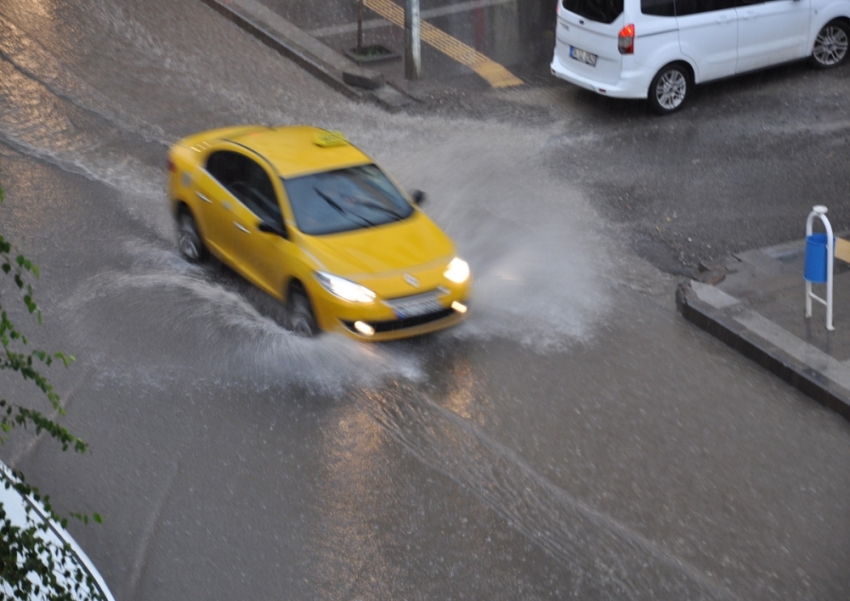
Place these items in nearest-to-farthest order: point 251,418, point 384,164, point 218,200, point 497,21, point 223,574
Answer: point 223,574 → point 251,418 → point 218,200 → point 384,164 → point 497,21

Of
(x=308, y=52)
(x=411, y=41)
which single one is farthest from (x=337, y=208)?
(x=308, y=52)

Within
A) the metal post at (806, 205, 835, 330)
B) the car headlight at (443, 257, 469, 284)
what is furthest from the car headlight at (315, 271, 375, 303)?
the metal post at (806, 205, 835, 330)

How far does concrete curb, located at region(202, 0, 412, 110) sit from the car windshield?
5.54 m

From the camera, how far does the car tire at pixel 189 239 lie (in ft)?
35.3

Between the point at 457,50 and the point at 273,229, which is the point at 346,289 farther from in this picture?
the point at 457,50

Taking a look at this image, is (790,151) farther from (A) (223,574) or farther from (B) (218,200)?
(A) (223,574)

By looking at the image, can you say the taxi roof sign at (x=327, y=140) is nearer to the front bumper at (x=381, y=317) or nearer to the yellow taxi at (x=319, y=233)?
the yellow taxi at (x=319, y=233)

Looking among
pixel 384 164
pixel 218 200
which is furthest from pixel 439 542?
pixel 384 164

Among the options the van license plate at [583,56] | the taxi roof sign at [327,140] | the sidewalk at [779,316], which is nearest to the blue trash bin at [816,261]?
the sidewalk at [779,316]

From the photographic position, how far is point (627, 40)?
14.4 meters

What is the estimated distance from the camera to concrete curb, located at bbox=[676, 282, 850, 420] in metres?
8.66

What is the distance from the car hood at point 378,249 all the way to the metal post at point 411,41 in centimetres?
693

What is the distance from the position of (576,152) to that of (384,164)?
257cm

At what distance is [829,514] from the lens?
7387 millimetres
